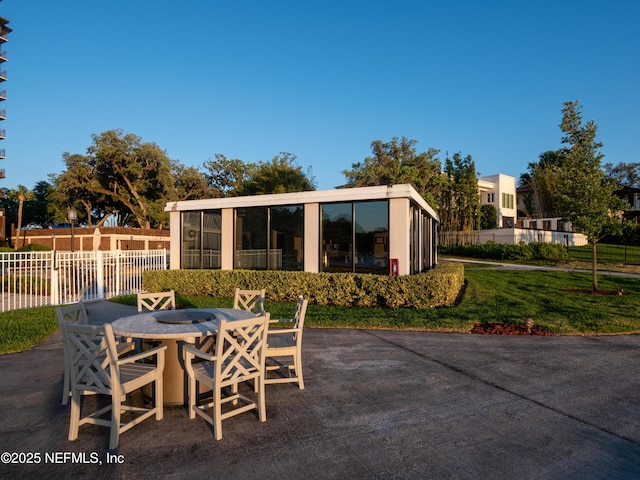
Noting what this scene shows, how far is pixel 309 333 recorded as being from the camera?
23.6 feet

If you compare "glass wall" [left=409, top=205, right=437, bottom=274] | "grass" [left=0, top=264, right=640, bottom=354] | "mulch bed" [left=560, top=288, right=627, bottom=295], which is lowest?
"grass" [left=0, top=264, right=640, bottom=354]

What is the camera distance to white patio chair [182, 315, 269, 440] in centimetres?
342

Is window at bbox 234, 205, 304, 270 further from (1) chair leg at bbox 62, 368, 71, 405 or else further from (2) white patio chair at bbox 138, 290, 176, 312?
(1) chair leg at bbox 62, 368, 71, 405

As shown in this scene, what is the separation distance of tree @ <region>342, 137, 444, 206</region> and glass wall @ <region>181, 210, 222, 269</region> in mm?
19966

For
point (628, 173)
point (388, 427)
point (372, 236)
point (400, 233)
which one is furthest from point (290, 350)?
point (628, 173)

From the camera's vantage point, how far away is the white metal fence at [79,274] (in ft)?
33.9

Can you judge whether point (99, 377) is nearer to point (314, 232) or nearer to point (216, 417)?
point (216, 417)

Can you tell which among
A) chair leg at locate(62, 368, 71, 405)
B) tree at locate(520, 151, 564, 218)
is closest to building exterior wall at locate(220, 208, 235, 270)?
chair leg at locate(62, 368, 71, 405)

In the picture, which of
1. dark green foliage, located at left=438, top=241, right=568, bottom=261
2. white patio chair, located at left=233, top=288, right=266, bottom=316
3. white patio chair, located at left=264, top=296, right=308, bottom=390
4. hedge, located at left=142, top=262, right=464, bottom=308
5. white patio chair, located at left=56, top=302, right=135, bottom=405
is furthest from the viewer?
dark green foliage, located at left=438, top=241, right=568, bottom=261

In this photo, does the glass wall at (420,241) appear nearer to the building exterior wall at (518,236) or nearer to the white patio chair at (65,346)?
the white patio chair at (65,346)

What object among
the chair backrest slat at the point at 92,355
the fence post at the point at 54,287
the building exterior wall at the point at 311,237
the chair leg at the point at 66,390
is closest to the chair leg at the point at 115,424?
the chair backrest slat at the point at 92,355

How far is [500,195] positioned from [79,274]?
38.3 meters

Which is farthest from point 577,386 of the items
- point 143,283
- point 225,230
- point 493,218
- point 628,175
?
Result: point 628,175

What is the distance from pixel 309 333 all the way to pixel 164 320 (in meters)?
3.37
